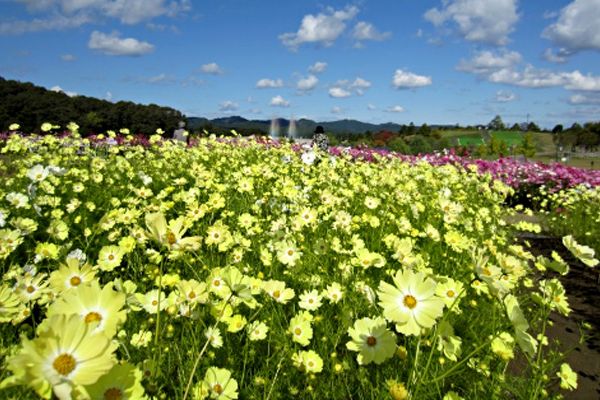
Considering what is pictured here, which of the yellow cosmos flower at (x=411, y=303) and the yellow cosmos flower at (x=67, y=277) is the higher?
the yellow cosmos flower at (x=67, y=277)

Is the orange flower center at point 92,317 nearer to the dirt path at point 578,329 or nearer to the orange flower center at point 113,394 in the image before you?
the orange flower center at point 113,394

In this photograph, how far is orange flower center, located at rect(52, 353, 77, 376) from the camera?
58 centimetres

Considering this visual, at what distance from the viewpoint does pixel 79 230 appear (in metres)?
3.25

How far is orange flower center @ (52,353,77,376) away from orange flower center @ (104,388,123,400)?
0.43 ft

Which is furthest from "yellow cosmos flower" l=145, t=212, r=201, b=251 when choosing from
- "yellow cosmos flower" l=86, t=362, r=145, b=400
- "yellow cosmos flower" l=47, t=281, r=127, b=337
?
"yellow cosmos flower" l=86, t=362, r=145, b=400

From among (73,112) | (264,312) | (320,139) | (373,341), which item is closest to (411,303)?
(373,341)

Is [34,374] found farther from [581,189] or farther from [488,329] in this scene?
[581,189]

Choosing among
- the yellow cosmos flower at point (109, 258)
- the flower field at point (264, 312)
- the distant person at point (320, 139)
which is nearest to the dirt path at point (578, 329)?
the flower field at point (264, 312)

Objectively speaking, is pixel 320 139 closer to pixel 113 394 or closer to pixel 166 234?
pixel 166 234

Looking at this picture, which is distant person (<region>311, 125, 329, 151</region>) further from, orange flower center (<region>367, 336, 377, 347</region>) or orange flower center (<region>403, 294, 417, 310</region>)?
orange flower center (<region>403, 294, 417, 310</region>)

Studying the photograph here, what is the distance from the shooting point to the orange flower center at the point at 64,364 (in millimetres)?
578

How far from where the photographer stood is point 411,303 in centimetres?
104

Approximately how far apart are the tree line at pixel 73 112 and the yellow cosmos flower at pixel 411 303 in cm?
2554

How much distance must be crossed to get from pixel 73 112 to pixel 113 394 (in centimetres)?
3211
